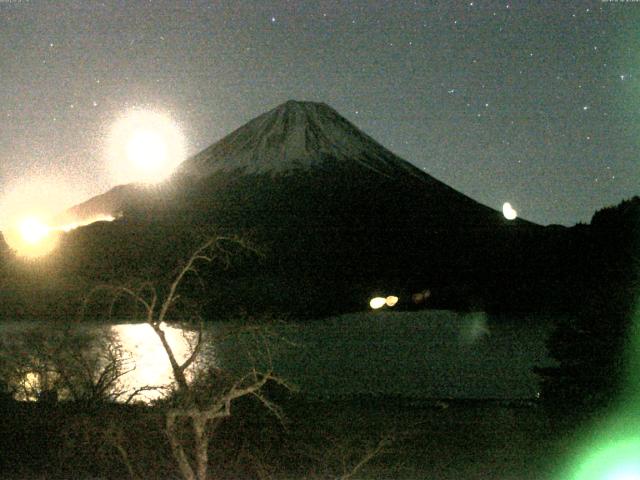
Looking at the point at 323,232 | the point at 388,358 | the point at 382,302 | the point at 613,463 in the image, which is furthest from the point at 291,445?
the point at 323,232

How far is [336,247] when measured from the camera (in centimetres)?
10031

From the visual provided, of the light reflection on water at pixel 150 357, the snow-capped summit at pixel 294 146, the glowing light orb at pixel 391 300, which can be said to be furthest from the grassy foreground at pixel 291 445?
the snow-capped summit at pixel 294 146

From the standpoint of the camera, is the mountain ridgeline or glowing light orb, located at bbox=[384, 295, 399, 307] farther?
glowing light orb, located at bbox=[384, 295, 399, 307]

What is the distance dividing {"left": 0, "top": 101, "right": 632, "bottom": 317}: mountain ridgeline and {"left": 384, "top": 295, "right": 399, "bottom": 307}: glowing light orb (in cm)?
152

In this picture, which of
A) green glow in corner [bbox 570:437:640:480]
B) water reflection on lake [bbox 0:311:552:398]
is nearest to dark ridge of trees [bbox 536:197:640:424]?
green glow in corner [bbox 570:437:640:480]

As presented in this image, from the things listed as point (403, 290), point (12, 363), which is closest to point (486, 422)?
point (12, 363)

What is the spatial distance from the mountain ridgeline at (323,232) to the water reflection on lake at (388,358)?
618 inches

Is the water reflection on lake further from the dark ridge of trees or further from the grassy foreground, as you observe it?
the dark ridge of trees

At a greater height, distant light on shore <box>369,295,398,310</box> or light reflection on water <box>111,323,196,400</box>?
distant light on shore <box>369,295,398,310</box>

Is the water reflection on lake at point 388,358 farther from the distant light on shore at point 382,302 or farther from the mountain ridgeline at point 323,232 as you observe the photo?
the distant light on shore at point 382,302

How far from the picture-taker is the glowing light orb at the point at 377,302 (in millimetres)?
73031

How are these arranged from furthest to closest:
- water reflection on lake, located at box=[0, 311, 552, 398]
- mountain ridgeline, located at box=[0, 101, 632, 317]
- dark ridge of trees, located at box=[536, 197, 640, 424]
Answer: mountain ridgeline, located at box=[0, 101, 632, 317]
water reflection on lake, located at box=[0, 311, 552, 398]
dark ridge of trees, located at box=[536, 197, 640, 424]

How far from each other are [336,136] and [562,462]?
137 m

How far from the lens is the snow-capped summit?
130250 millimetres
